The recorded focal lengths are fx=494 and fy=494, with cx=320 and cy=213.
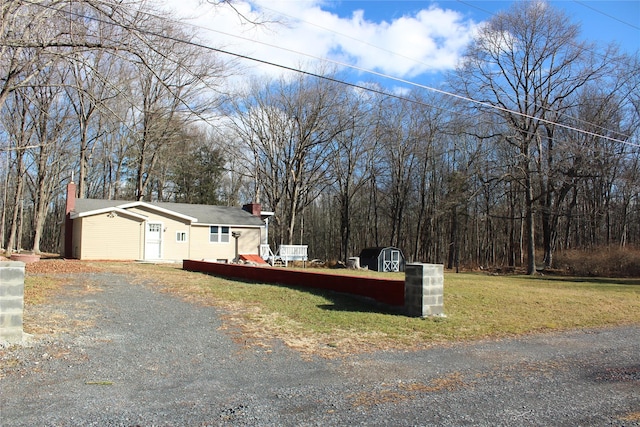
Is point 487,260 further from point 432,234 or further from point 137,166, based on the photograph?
point 137,166

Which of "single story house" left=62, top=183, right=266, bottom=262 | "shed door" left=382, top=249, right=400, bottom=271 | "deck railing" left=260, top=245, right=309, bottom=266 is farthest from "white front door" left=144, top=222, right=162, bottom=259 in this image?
"shed door" left=382, top=249, right=400, bottom=271

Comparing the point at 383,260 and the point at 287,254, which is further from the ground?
the point at 287,254

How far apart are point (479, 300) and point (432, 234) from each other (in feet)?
121

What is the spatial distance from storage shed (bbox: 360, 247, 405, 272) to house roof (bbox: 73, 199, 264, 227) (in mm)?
6734

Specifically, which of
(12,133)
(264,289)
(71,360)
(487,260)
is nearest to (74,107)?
(12,133)

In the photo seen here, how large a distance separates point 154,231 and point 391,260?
43.9 feet

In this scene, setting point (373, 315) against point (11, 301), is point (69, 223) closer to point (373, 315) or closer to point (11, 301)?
point (11, 301)

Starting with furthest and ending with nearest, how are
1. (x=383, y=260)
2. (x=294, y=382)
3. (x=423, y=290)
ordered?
(x=383, y=260), (x=423, y=290), (x=294, y=382)

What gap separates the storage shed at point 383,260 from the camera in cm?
2859

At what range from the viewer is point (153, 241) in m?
24.8

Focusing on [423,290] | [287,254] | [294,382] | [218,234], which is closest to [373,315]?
[423,290]

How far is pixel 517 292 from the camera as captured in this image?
13.5 meters

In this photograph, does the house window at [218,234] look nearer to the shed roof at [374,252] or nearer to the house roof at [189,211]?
the house roof at [189,211]

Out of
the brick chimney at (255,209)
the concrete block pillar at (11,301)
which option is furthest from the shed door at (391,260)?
the concrete block pillar at (11,301)
